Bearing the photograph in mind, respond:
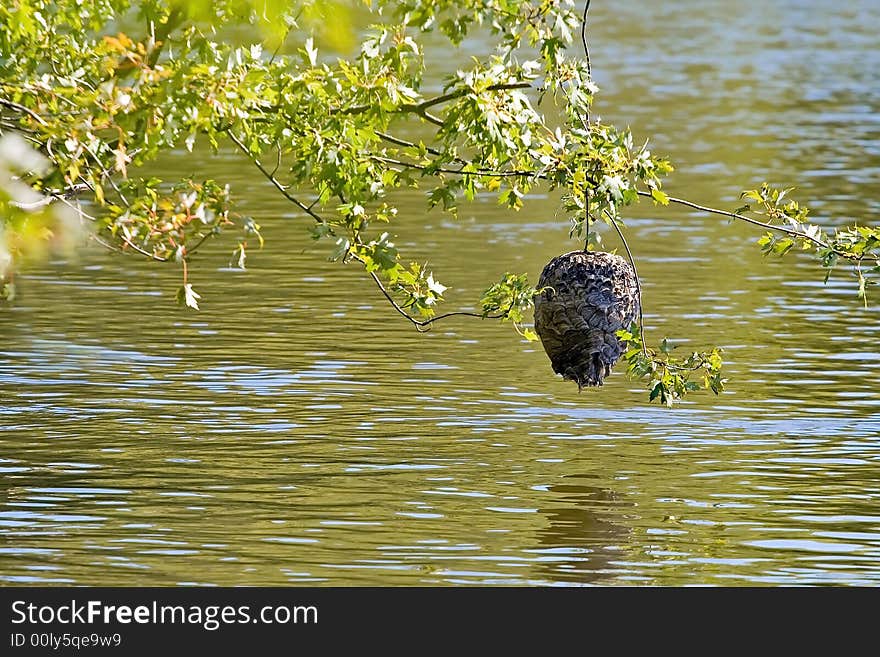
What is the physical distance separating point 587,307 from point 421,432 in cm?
316

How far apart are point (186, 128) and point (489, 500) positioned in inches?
141

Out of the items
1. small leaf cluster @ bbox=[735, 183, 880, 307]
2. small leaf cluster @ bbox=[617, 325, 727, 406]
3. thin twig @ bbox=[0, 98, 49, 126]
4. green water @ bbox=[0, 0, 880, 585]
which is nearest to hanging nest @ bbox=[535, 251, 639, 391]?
small leaf cluster @ bbox=[617, 325, 727, 406]

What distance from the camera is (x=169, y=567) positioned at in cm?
1215

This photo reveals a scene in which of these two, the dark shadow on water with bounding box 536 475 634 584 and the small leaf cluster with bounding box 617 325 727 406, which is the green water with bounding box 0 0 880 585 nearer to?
the dark shadow on water with bounding box 536 475 634 584

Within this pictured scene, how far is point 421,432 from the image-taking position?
52.3 ft

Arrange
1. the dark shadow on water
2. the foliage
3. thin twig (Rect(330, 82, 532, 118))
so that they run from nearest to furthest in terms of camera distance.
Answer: the foliage → the dark shadow on water → thin twig (Rect(330, 82, 532, 118))

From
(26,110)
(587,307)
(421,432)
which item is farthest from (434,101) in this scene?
(421,432)

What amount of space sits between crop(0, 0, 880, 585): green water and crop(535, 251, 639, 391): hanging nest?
1118 mm

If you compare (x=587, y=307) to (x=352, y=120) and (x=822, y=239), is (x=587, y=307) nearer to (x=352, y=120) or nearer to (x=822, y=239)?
(x=822, y=239)

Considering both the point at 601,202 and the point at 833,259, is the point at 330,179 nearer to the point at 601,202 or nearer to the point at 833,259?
the point at 601,202

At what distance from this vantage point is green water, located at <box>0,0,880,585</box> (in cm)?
1258

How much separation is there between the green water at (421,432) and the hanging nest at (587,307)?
1.12 m

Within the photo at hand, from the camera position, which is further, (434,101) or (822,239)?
(822,239)
